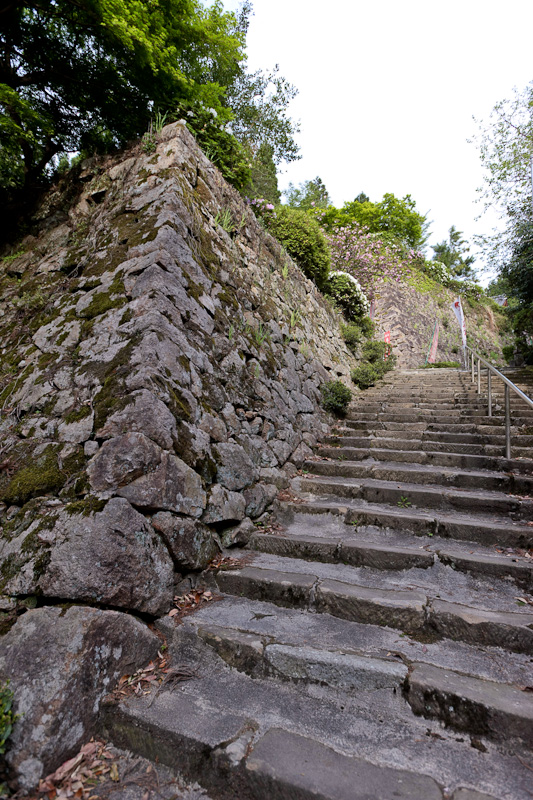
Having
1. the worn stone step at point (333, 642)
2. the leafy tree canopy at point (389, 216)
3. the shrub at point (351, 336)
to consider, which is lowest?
the worn stone step at point (333, 642)

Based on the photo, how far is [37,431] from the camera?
271cm

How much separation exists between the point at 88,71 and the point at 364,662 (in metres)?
7.26

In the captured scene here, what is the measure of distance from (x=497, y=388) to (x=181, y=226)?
633 centimetres

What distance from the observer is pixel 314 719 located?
1.75 m

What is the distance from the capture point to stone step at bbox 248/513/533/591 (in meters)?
2.67

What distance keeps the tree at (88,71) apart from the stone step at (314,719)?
5538mm

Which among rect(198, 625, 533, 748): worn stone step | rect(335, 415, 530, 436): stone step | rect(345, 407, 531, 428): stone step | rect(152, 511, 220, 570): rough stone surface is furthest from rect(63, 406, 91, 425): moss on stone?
rect(345, 407, 531, 428): stone step

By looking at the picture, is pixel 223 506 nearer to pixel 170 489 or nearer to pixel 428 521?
pixel 170 489

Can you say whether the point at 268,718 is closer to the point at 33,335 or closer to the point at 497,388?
the point at 33,335

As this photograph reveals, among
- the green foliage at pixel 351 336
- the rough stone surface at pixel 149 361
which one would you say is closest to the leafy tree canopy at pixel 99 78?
the rough stone surface at pixel 149 361

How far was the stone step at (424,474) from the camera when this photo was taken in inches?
150

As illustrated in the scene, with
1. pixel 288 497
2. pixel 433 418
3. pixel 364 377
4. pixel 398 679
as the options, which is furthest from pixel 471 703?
pixel 364 377

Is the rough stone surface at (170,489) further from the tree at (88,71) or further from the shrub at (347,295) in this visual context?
the shrub at (347,295)

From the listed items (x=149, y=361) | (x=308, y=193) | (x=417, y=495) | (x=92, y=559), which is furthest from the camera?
(x=308, y=193)
